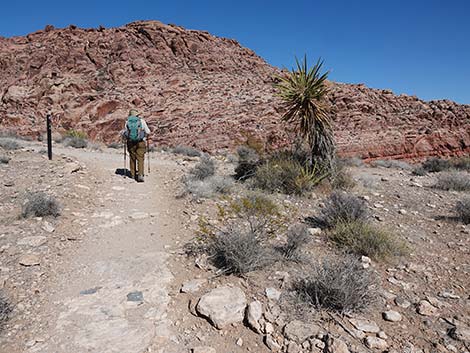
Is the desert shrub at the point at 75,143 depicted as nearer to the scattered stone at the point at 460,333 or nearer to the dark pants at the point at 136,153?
the dark pants at the point at 136,153

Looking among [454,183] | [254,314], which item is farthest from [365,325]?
[454,183]

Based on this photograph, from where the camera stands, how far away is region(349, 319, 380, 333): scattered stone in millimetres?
2908

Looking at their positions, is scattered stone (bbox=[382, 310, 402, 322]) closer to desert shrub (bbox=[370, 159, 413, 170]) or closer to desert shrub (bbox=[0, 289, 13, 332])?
desert shrub (bbox=[0, 289, 13, 332])

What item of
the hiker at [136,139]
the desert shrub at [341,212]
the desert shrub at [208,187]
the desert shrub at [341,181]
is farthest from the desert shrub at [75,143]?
the desert shrub at [341,212]

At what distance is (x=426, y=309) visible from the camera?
3252mm

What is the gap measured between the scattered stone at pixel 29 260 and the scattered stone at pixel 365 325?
3.73m

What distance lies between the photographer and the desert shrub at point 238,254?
3.81 metres

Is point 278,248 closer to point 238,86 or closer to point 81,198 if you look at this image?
point 81,198

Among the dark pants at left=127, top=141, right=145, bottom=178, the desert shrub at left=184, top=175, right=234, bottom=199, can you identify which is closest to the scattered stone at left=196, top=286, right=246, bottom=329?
the desert shrub at left=184, top=175, right=234, bottom=199

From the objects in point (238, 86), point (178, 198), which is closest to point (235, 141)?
point (238, 86)

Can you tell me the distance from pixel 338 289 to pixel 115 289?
2424 millimetres

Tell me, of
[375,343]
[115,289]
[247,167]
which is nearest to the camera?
[375,343]

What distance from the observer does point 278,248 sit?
4.53 metres

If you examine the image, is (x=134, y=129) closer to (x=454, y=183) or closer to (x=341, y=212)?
(x=341, y=212)
